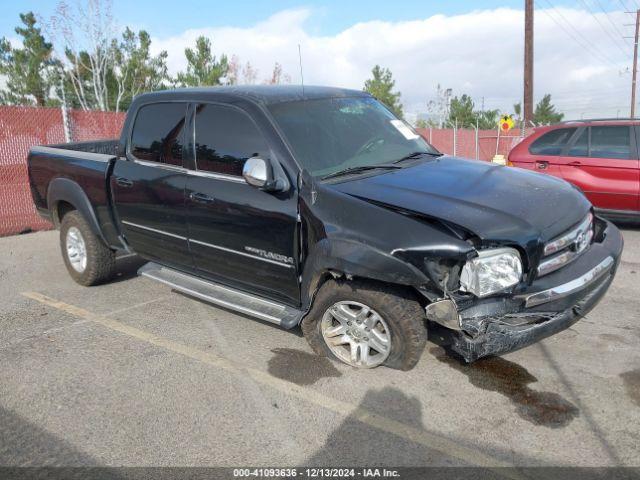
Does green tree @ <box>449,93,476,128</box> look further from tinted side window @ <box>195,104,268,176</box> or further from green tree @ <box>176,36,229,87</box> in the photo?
tinted side window @ <box>195,104,268,176</box>

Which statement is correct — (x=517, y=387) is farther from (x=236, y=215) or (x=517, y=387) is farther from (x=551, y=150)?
(x=551, y=150)

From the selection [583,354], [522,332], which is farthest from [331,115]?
[583,354]

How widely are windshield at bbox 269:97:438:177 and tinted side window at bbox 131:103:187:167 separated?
38.4 inches

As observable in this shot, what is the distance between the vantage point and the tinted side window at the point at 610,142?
765 centimetres

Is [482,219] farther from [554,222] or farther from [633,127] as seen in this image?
[633,127]

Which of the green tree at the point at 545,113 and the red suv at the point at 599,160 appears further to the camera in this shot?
the green tree at the point at 545,113

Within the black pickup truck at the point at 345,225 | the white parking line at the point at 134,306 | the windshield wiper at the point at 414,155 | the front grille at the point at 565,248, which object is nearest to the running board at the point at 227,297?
the black pickup truck at the point at 345,225

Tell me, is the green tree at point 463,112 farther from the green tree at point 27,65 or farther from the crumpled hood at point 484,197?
the crumpled hood at point 484,197

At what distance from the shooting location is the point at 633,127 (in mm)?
7641

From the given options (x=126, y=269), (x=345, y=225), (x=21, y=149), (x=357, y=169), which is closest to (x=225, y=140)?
(x=357, y=169)

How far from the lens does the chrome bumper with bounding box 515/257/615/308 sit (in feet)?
10.4

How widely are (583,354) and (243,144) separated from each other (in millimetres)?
2911

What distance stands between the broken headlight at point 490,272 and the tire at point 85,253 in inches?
157

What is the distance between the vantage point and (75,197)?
5.54 meters
